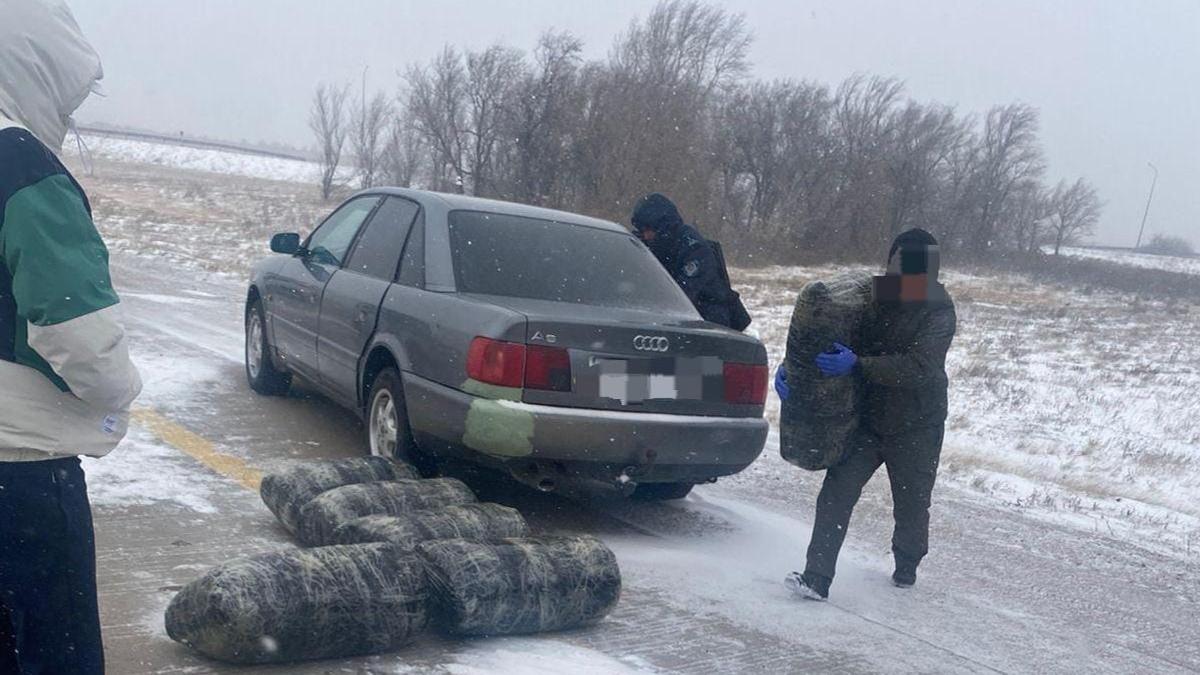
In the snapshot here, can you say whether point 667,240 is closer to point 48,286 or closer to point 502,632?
point 502,632

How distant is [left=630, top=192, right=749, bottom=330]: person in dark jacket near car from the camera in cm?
702

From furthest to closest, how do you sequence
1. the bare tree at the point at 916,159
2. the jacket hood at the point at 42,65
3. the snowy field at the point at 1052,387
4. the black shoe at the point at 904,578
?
the bare tree at the point at 916,159
the snowy field at the point at 1052,387
the black shoe at the point at 904,578
the jacket hood at the point at 42,65

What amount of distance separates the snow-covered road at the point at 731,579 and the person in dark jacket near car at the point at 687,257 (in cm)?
111

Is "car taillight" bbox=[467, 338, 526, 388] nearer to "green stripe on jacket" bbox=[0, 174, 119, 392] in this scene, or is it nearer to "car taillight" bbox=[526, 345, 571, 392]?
"car taillight" bbox=[526, 345, 571, 392]

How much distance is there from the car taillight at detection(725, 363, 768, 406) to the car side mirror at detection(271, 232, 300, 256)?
10.3 ft

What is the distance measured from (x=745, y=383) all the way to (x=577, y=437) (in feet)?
3.20

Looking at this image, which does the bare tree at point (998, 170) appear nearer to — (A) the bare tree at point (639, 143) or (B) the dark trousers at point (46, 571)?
(A) the bare tree at point (639, 143)

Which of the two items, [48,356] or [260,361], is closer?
[48,356]

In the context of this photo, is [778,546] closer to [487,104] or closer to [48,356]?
[48,356]

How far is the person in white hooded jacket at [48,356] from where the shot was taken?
214 cm

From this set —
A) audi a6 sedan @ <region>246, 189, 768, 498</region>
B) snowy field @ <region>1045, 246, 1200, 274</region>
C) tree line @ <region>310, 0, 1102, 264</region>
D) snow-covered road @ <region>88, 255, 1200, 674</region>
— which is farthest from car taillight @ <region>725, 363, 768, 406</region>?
snowy field @ <region>1045, 246, 1200, 274</region>

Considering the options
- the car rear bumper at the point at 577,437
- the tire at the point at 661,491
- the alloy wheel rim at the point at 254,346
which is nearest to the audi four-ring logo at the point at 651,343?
the car rear bumper at the point at 577,437

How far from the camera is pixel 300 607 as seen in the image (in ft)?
11.4

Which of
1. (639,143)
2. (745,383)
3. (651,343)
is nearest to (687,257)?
(745,383)
